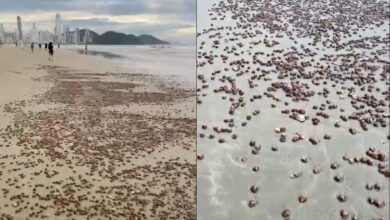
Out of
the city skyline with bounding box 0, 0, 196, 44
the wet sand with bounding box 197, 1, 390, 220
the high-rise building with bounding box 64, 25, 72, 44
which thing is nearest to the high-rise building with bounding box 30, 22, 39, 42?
the city skyline with bounding box 0, 0, 196, 44

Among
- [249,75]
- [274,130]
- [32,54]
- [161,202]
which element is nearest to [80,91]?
[32,54]

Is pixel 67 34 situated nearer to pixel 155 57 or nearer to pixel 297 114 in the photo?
pixel 155 57

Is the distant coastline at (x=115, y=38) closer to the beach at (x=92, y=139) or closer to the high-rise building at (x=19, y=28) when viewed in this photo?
the beach at (x=92, y=139)

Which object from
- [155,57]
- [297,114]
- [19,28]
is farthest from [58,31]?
[297,114]

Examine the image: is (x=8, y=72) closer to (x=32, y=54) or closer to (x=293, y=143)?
(x=32, y=54)

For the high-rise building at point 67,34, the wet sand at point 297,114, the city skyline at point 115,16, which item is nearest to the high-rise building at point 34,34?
the city skyline at point 115,16

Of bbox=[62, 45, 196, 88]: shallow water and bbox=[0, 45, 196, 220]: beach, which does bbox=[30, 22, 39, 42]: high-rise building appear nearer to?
bbox=[0, 45, 196, 220]: beach

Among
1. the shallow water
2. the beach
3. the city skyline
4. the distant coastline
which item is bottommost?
the beach
